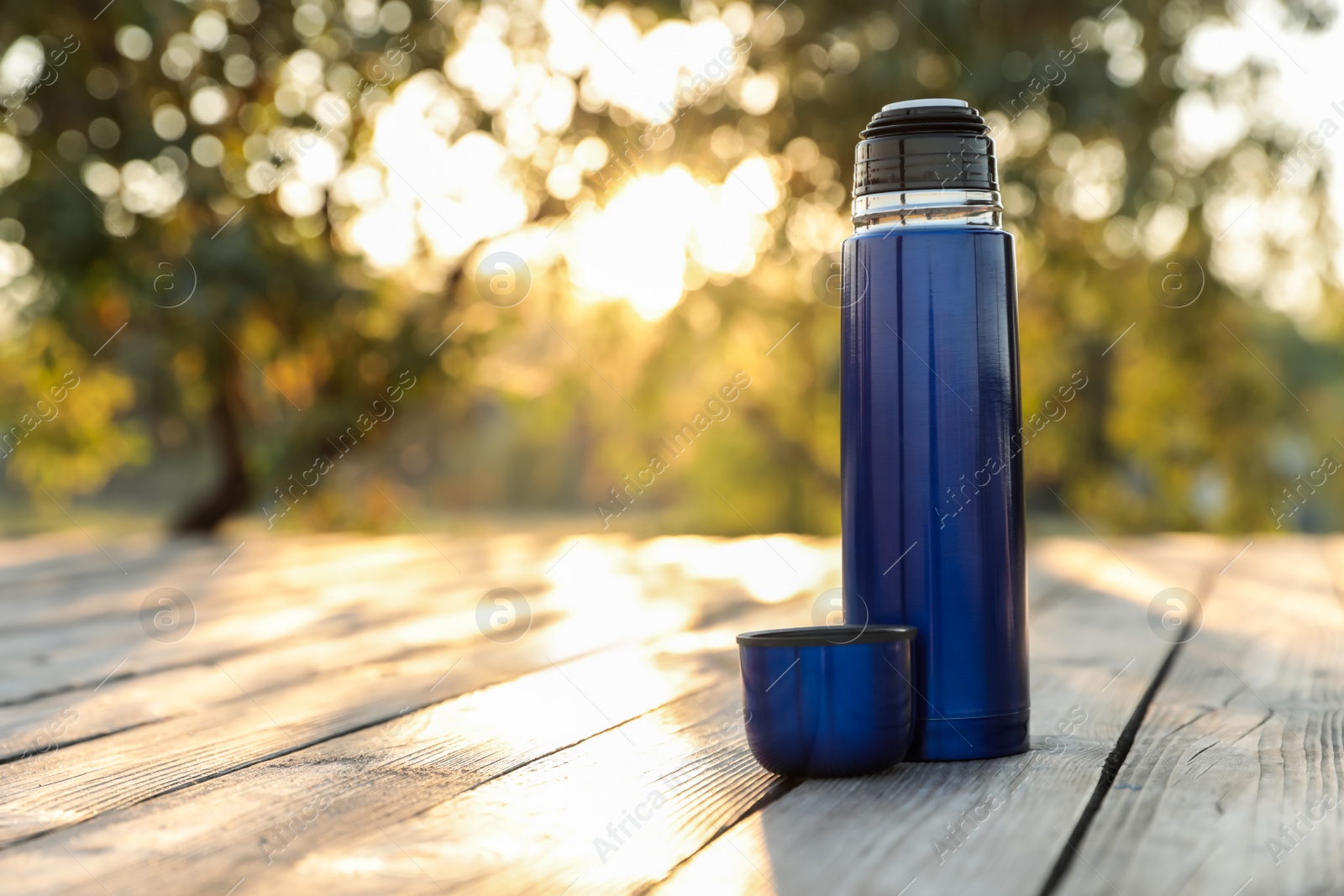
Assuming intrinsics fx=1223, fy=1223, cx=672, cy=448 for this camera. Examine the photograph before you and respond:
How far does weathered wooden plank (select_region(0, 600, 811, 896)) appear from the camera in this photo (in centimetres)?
73

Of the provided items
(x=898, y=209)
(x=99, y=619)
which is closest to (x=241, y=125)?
(x=99, y=619)

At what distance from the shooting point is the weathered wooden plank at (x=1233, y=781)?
2.24 feet

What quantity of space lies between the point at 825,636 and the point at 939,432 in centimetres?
18

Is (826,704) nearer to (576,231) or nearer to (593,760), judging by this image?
(593,760)

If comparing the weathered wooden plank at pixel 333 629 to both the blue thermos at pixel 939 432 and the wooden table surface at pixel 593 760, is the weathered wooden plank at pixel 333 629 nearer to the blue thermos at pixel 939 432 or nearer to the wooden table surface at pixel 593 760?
the wooden table surface at pixel 593 760

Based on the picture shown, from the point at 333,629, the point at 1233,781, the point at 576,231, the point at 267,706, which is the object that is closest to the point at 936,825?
the point at 1233,781

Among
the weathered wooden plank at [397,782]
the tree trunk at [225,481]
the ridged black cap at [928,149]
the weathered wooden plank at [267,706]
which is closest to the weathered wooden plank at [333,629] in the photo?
the weathered wooden plank at [267,706]

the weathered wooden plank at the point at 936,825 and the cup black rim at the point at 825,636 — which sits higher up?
the cup black rim at the point at 825,636

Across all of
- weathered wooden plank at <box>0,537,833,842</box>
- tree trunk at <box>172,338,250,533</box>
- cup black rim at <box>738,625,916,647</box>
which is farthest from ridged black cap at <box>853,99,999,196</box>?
tree trunk at <box>172,338,250,533</box>

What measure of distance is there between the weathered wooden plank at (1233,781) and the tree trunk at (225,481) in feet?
13.8

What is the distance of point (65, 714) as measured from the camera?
3.98ft

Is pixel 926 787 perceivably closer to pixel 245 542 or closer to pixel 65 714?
pixel 65 714

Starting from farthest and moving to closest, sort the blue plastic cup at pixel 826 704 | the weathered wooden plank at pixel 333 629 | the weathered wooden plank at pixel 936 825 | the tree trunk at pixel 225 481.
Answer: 1. the tree trunk at pixel 225 481
2. the weathered wooden plank at pixel 333 629
3. the blue plastic cup at pixel 826 704
4. the weathered wooden plank at pixel 936 825

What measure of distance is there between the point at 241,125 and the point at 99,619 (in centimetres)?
344
